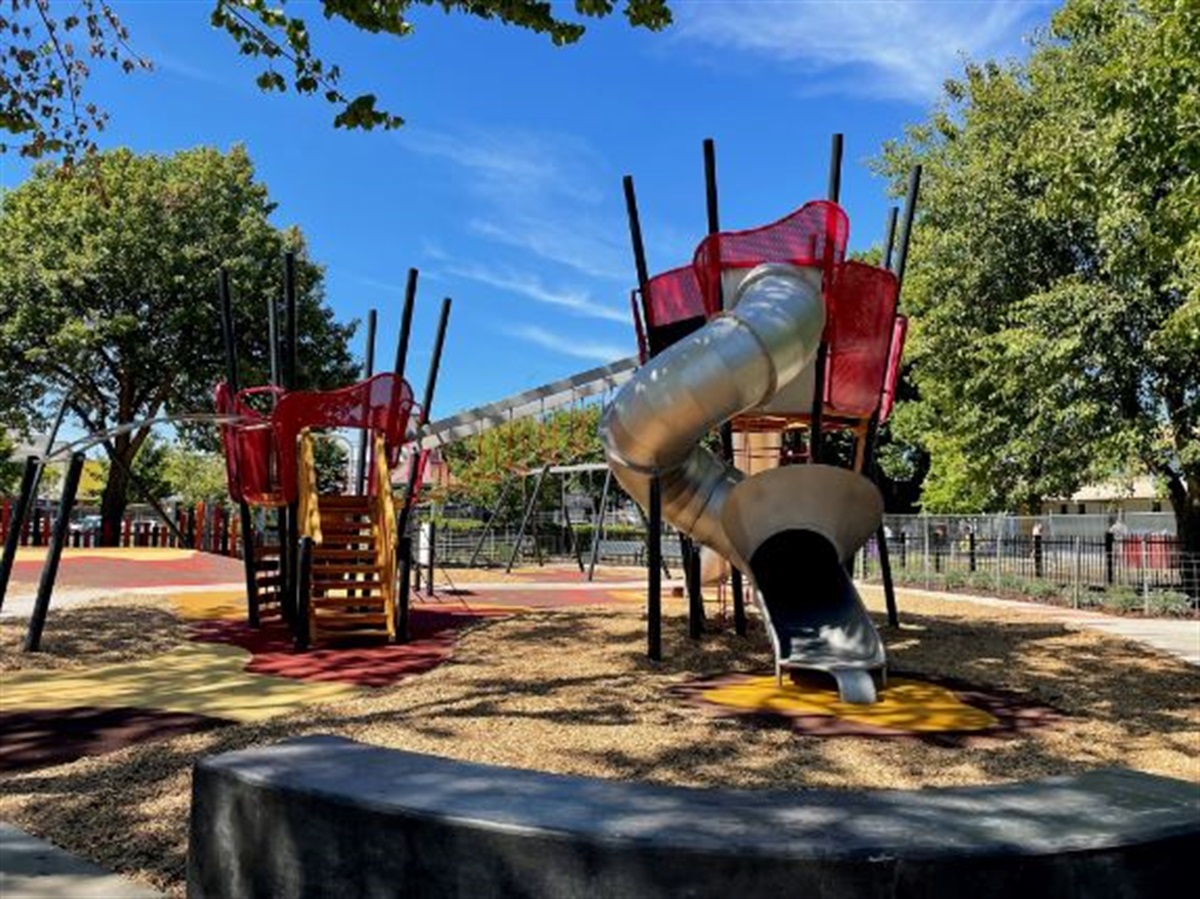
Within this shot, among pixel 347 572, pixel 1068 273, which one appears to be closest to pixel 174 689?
pixel 347 572

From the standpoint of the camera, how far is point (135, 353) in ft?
99.1

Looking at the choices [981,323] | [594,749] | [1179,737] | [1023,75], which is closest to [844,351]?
[1179,737]

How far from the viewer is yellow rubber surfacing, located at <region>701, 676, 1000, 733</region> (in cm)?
784

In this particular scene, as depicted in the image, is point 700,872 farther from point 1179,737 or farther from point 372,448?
point 372,448

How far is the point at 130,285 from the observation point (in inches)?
1190

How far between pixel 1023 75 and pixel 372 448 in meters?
22.8

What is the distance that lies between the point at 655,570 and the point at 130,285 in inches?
1005

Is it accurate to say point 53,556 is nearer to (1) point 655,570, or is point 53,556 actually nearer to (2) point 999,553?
(1) point 655,570

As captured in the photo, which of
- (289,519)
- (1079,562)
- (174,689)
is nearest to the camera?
(174,689)

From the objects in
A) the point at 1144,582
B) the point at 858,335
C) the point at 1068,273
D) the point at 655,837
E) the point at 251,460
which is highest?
the point at 1068,273

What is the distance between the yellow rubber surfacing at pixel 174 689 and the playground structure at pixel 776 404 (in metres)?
3.66

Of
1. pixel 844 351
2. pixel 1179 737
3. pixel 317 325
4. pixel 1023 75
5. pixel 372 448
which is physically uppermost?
pixel 1023 75

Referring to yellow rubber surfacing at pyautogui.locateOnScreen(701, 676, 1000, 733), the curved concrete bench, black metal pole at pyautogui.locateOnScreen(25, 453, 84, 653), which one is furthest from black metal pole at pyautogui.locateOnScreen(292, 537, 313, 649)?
the curved concrete bench

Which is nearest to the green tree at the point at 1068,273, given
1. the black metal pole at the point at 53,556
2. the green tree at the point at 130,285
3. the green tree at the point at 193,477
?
the black metal pole at the point at 53,556
